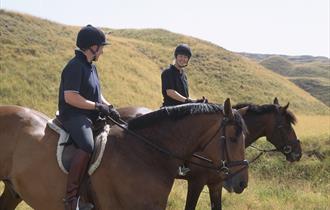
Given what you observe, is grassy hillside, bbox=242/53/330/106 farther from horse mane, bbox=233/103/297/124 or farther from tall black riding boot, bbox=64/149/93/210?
tall black riding boot, bbox=64/149/93/210

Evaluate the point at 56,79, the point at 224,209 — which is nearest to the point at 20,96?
the point at 56,79

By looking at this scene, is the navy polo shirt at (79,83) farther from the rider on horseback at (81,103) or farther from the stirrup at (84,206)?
the stirrup at (84,206)

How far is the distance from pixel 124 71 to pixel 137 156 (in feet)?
140

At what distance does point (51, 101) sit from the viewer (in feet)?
97.9

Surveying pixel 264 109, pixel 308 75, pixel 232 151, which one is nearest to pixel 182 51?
pixel 264 109

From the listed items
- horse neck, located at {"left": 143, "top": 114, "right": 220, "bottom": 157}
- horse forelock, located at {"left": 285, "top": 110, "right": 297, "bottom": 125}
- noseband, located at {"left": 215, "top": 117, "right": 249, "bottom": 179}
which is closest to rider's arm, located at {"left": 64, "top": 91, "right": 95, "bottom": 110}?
horse neck, located at {"left": 143, "top": 114, "right": 220, "bottom": 157}

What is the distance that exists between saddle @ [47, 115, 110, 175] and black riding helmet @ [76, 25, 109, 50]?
884 mm

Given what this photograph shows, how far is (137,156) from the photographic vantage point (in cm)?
476

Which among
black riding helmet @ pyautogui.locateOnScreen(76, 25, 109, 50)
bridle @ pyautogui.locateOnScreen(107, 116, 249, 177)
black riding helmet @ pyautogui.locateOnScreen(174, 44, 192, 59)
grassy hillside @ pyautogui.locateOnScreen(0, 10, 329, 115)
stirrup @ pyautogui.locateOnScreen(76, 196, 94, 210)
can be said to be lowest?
grassy hillside @ pyautogui.locateOnScreen(0, 10, 329, 115)

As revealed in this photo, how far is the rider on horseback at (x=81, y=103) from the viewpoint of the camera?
4602mm

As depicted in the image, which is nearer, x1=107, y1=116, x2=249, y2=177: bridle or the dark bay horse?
x1=107, y1=116, x2=249, y2=177: bridle

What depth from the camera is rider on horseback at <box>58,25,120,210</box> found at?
4.60 meters

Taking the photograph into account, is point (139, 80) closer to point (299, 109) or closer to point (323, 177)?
point (299, 109)

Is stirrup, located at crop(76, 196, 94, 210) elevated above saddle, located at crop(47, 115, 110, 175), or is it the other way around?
saddle, located at crop(47, 115, 110, 175)
